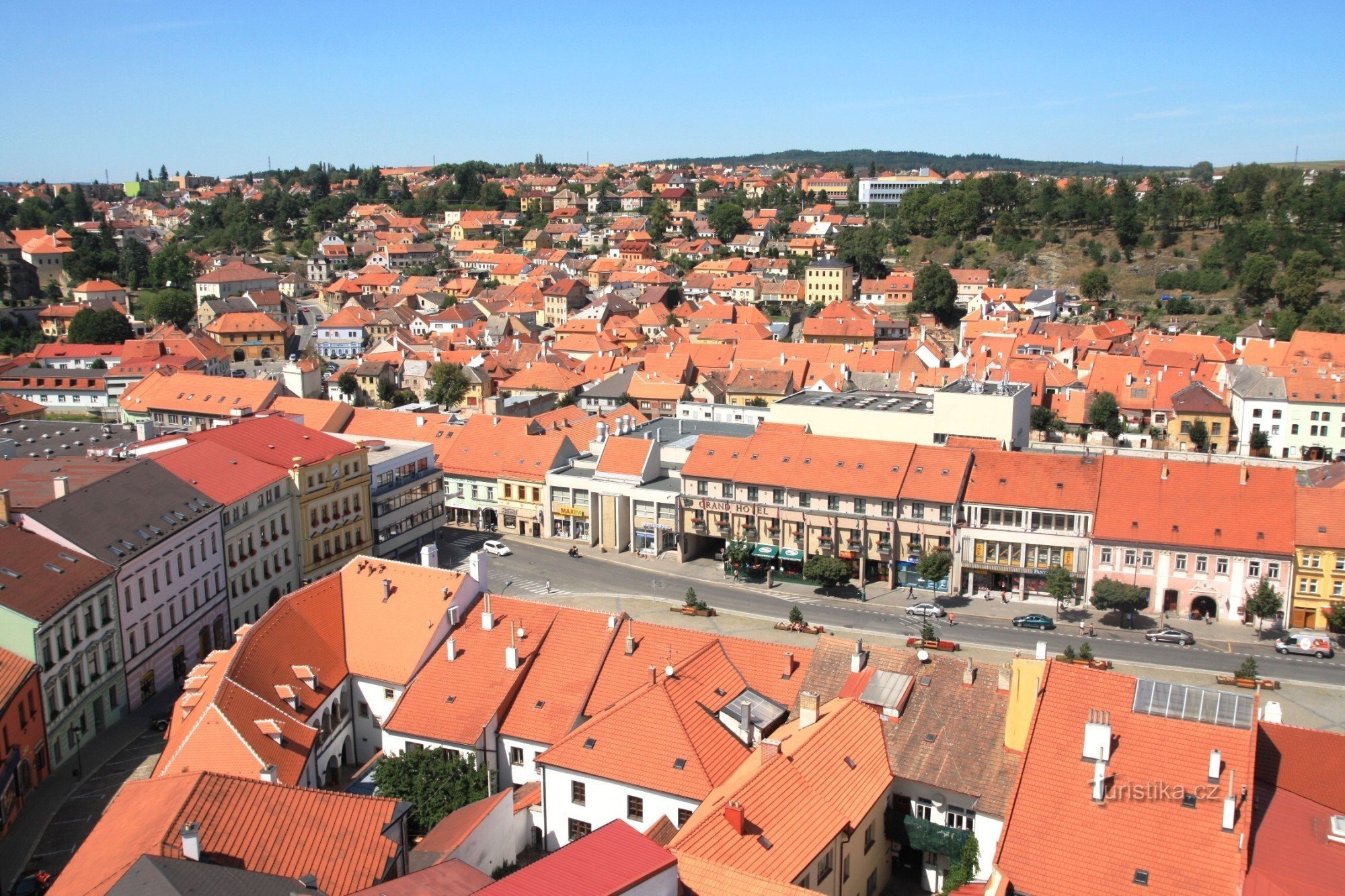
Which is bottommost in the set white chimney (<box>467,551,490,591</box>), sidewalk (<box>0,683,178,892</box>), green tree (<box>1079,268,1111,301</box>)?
sidewalk (<box>0,683,178,892</box>)

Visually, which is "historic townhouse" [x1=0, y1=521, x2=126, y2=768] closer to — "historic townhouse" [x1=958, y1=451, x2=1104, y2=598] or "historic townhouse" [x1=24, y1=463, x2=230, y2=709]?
"historic townhouse" [x1=24, y1=463, x2=230, y2=709]

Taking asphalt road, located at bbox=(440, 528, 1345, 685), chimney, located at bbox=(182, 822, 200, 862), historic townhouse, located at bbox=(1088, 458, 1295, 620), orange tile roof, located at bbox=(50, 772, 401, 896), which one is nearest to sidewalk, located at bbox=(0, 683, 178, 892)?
orange tile roof, located at bbox=(50, 772, 401, 896)

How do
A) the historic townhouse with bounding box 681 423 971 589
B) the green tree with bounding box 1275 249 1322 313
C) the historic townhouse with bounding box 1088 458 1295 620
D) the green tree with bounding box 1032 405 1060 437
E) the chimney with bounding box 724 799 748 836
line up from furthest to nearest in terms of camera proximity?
1. the green tree with bounding box 1275 249 1322 313
2. the green tree with bounding box 1032 405 1060 437
3. the historic townhouse with bounding box 681 423 971 589
4. the historic townhouse with bounding box 1088 458 1295 620
5. the chimney with bounding box 724 799 748 836

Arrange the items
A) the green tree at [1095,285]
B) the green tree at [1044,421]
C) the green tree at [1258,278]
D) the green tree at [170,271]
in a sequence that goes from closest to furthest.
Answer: the green tree at [1044,421]
the green tree at [1258,278]
the green tree at [1095,285]
the green tree at [170,271]

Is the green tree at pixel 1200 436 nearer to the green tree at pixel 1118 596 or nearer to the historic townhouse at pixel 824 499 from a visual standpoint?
the historic townhouse at pixel 824 499

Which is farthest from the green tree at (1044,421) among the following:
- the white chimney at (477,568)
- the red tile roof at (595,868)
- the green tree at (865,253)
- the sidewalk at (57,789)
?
the green tree at (865,253)

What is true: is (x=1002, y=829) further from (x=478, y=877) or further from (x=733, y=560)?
(x=733, y=560)

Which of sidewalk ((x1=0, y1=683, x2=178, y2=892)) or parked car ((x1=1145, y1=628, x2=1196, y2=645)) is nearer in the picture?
sidewalk ((x1=0, y1=683, x2=178, y2=892))
